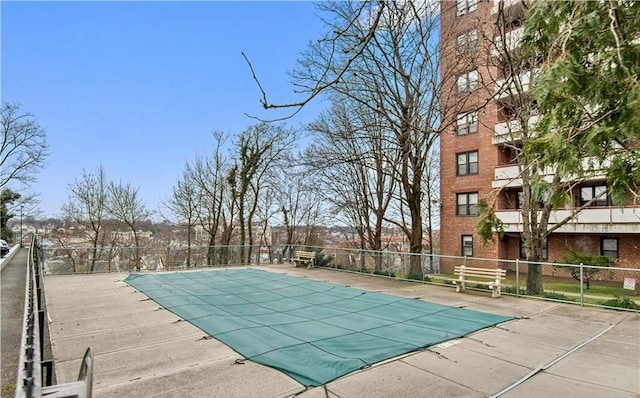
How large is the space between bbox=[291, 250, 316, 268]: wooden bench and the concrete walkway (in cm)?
909

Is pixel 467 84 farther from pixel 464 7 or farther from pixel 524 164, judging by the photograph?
pixel 524 164

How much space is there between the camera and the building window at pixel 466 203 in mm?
22456

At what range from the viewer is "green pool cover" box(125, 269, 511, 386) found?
5.34 m

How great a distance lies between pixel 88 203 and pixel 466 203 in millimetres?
27526

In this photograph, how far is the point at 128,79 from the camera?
2066cm

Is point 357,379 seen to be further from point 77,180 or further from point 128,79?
point 77,180

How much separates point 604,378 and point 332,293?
21.8 feet

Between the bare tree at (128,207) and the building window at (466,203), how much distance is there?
23.2 metres

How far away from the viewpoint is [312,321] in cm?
739

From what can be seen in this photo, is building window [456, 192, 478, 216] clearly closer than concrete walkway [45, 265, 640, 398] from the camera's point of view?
No

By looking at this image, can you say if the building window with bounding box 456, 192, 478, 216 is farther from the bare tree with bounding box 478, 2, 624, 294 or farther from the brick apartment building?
the bare tree with bounding box 478, 2, 624, 294

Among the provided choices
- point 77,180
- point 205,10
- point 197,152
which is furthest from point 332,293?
point 77,180

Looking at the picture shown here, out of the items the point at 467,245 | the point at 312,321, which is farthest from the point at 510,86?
the point at 467,245

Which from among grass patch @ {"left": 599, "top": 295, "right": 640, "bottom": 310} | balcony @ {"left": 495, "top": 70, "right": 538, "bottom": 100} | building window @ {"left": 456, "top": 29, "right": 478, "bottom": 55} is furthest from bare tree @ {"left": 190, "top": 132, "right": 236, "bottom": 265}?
grass patch @ {"left": 599, "top": 295, "right": 640, "bottom": 310}
